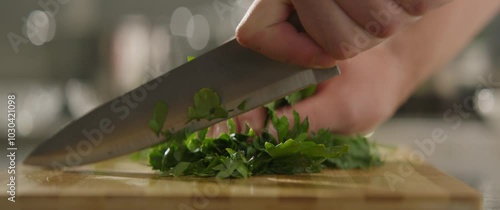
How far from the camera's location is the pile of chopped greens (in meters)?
1.10

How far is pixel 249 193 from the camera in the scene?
0.93 meters

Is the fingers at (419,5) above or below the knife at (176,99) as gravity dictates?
above

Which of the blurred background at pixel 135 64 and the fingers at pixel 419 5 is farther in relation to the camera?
the blurred background at pixel 135 64

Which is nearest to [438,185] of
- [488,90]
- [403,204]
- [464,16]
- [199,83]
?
[403,204]

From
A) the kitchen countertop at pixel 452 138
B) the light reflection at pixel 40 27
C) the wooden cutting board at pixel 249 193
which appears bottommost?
the kitchen countertop at pixel 452 138

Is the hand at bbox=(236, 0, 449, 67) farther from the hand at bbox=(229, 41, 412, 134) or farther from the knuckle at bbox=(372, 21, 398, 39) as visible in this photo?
the hand at bbox=(229, 41, 412, 134)

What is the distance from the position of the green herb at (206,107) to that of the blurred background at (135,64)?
86.7 inches

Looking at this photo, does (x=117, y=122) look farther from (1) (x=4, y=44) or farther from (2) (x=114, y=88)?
(1) (x=4, y=44)

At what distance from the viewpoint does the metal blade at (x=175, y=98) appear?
3.85 feet

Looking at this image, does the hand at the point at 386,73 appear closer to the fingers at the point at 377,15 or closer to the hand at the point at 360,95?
the hand at the point at 360,95

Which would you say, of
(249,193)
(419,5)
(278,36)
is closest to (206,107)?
(278,36)

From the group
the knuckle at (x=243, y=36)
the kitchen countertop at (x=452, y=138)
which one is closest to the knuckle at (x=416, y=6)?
the knuckle at (x=243, y=36)

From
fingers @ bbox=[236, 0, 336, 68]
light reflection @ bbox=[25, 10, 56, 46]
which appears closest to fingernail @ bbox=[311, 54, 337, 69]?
fingers @ bbox=[236, 0, 336, 68]

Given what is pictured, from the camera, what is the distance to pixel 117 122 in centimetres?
124
